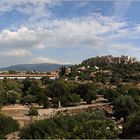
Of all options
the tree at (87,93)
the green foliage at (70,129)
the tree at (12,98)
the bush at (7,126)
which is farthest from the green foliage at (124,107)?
the tree at (12,98)

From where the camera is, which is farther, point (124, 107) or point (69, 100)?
point (69, 100)

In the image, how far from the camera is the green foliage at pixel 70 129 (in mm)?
20953

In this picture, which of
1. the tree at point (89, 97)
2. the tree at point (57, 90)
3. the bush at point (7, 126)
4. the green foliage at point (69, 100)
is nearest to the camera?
the bush at point (7, 126)

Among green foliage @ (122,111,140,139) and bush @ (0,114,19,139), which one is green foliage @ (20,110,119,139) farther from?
bush @ (0,114,19,139)

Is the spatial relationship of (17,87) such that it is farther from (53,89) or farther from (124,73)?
(124,73)

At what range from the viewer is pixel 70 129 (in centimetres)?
2762

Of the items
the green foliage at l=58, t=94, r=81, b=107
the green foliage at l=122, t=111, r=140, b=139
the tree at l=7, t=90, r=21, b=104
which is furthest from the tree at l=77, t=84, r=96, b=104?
the green foliage at l=122, t=111, r=140, b=139

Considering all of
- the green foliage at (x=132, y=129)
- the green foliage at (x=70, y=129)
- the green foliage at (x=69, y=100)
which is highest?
the green foliage at (x=70, y=129)

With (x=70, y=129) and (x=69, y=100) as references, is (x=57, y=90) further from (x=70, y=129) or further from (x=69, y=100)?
(x=70, y=129)

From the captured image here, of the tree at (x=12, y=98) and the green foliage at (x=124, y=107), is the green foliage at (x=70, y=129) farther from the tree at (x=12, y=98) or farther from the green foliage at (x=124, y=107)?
the tree at (x=12, y=98)

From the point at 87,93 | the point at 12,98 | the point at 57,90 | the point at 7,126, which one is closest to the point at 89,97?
the point at 87,93

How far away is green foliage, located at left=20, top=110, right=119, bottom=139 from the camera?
21.0m

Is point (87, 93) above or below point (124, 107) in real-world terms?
above

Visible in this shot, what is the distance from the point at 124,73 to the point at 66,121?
102m
